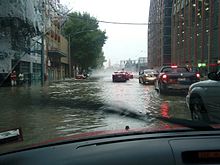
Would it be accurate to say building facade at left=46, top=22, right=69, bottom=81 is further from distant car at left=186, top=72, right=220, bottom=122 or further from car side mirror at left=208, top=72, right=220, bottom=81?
car side mirror at left=208, top=72, right=220, bottom=81

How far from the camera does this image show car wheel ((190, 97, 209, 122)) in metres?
8.21

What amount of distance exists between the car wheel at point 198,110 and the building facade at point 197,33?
48010mm

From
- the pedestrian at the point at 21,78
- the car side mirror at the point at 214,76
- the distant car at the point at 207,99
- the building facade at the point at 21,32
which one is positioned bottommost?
the pedestrian at the point at 21,78

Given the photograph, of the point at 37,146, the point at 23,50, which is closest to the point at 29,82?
the point at 23,50

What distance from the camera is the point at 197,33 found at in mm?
66375

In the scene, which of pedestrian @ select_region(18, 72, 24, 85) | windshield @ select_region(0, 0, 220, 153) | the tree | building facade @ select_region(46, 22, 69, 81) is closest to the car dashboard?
windshield @ select_region(0, 0, 220, 153)

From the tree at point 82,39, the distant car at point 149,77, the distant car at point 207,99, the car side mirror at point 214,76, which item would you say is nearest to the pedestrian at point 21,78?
the distant car at point 149,77

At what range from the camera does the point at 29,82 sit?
39.6m

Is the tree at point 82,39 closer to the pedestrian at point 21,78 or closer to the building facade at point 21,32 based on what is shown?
the building facade at point 21,32

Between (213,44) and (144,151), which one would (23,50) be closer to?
(144,151)

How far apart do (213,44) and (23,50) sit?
113 ft

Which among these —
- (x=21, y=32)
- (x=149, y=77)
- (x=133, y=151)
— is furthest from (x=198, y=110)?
(x=149, y=77)

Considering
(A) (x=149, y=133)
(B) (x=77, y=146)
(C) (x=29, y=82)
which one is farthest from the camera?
(C) (x=29, y=82)

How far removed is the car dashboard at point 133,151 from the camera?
204 cm
